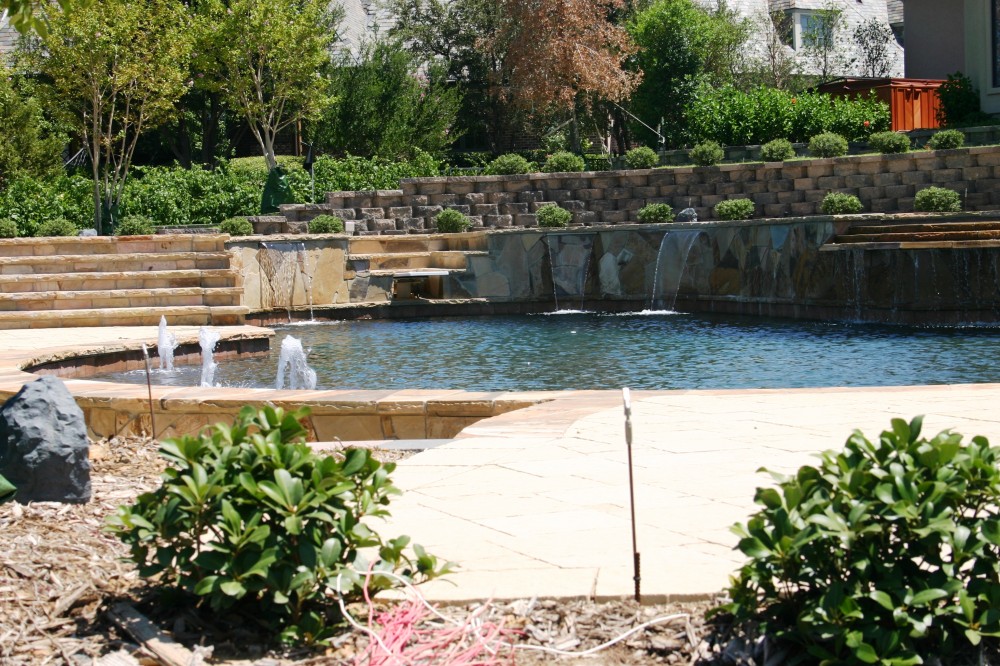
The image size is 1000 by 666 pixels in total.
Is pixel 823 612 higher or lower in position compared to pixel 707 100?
lower

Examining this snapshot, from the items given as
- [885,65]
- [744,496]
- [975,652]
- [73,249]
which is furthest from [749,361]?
[885,65]

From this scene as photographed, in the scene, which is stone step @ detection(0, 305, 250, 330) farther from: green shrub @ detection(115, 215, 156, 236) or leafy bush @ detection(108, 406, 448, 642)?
leafy bush @ detection(108, 406, 448, 642)

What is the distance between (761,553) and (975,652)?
0.61 meters

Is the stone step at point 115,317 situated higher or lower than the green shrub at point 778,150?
lower

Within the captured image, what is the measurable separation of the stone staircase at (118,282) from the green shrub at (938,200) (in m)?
9.76

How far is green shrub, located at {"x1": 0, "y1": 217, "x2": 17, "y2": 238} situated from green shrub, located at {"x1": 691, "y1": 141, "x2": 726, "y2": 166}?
450 inches

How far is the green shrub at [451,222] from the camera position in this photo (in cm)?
1900

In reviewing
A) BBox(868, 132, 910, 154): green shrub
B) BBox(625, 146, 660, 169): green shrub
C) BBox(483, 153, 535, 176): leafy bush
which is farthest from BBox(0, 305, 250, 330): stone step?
BBox(868, 132, 910, 154): green shrub

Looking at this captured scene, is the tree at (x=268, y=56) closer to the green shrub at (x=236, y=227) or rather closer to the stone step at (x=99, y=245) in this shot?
the green shrub at (x=236, y=227)

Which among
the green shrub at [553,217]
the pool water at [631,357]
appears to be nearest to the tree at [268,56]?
the green shrub at [553,217]

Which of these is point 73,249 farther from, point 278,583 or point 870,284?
point 278,583

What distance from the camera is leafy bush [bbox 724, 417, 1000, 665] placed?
8.91 feet

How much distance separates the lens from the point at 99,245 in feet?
51.0

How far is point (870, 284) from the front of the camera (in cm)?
1433
